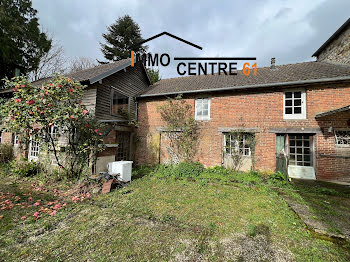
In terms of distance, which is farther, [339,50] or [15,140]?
[15,140]

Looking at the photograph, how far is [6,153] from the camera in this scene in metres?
8.54

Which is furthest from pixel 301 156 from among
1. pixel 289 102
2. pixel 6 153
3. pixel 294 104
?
pixel 6 153

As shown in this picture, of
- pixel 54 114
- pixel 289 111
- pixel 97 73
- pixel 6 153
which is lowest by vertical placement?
pixel 6 153

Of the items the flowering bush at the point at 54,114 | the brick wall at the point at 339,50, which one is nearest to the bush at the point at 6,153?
the flowering bush at the point at 54,114

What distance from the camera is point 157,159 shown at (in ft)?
29.6

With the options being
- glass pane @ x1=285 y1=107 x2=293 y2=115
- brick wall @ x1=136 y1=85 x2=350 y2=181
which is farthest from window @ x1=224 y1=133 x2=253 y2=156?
glass pane @ x1=285 y1=107 x2=293 y2=115

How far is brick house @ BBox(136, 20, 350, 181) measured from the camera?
6.39 m

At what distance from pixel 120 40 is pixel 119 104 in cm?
1745

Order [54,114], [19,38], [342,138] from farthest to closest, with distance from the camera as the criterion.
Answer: [19,38]
[342,138]
[54,114]

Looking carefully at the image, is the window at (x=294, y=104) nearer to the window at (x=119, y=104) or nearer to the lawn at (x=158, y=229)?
the lawn at (x=158, y=229)

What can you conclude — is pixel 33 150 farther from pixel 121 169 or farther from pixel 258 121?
pixel 258 121

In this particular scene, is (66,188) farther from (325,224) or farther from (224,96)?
(224,96)

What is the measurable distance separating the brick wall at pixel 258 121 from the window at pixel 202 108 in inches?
10.5

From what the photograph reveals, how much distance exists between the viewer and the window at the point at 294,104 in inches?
272
